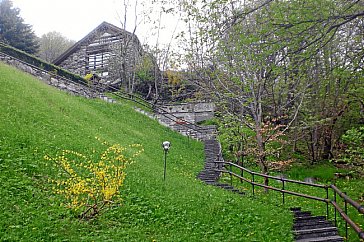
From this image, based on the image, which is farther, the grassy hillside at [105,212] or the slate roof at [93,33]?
the slate roof at [93,33]

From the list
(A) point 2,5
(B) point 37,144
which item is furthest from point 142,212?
(A) point 2,5

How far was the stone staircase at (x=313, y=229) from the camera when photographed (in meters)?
8.00

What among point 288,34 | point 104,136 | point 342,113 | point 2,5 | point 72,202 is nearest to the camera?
point 72,202

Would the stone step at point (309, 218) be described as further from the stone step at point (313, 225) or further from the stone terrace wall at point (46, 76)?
the stone terrace wall at point (46, 76)

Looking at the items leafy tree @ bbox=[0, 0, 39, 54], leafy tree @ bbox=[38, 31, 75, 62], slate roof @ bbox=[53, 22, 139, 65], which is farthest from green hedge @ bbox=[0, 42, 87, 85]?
leafy tree @ bbox=[38, 31, 75, 62]

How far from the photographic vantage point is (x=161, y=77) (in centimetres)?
2919

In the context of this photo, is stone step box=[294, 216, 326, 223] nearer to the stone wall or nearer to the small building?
the stone wall

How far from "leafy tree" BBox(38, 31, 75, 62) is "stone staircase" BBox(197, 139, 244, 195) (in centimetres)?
2975

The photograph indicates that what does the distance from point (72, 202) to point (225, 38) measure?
6.18m

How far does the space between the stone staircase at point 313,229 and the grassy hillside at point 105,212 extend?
9.8 inches

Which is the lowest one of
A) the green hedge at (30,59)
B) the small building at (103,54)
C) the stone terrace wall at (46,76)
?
the stone terrace wall at (46,76)

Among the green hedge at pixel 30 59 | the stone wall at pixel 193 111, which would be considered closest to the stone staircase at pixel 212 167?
the stone wall at pixel 193 111

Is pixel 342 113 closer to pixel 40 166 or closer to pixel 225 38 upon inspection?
pixel 225 38

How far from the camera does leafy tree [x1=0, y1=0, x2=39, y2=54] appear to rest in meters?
30.8
